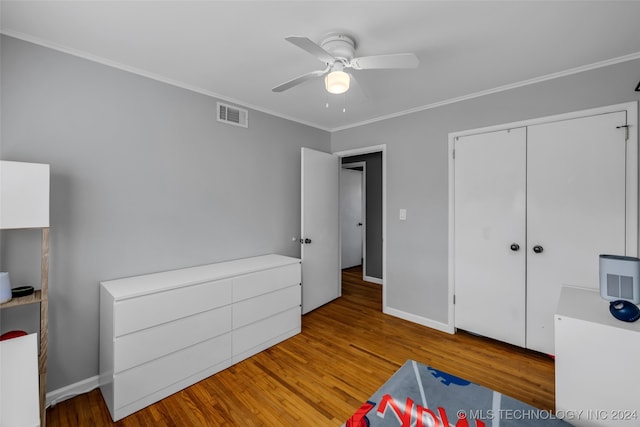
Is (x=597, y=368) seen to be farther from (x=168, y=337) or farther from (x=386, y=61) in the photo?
(x=168, y=337)

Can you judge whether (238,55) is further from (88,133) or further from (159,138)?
(88,133)

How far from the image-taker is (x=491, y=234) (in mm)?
2695

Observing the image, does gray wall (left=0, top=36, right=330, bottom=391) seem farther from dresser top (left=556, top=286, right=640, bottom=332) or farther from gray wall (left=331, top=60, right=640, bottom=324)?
dresser top (left=556, top=286, right=640, bottom=332)

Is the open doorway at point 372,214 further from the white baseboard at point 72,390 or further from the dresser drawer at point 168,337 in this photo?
the white baseboard at point 72,390

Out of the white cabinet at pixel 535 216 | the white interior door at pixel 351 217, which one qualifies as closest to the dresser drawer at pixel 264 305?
the white cabinet at pixel 535 216

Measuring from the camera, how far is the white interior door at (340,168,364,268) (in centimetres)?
583

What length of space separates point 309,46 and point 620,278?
2.12 meters

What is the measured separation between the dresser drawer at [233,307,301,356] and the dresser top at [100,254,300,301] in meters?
0.51

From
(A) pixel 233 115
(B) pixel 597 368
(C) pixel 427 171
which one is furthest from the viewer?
(C) pixel 427 171

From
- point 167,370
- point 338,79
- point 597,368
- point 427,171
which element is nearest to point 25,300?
point 167,370

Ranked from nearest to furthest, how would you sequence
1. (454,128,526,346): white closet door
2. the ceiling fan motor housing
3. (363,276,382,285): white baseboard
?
the ceiling fan motor housing → (454,128,526,346): white closet door → (363,276,382,285): white baseboard

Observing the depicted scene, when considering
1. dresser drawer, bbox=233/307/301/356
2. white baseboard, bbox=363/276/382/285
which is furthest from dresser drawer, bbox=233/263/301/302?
white baseboard, bbox=363/276/382/285

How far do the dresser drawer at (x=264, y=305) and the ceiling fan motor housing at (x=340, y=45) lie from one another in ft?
6.81

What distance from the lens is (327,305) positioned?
3.81 meters
